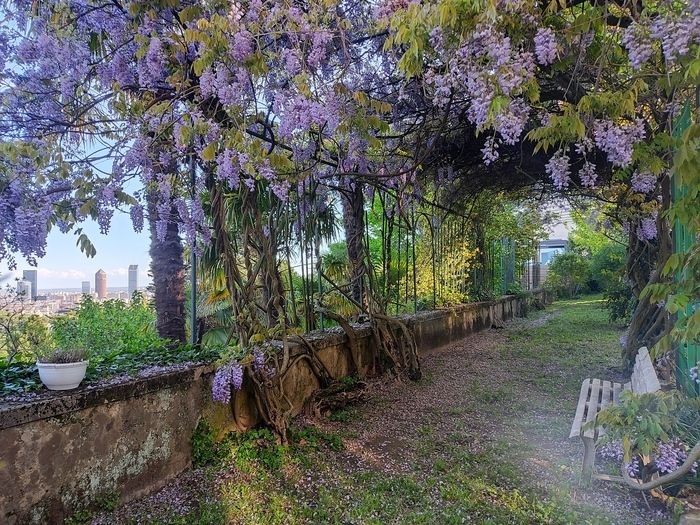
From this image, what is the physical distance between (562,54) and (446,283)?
17.9 feet

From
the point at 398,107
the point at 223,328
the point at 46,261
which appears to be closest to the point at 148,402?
the point at 46,261

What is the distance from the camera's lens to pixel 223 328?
4.79 metres

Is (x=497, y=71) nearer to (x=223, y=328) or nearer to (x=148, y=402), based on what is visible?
(x=148, y=402)

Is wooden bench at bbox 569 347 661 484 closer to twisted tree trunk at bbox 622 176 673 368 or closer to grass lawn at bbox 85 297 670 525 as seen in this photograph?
grass lawn at bbox 85 297 670 525

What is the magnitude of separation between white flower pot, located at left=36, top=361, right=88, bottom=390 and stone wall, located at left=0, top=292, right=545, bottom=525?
6 centimetres

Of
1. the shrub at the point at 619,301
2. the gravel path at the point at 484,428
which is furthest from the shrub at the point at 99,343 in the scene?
the shrub at the point at 619,301

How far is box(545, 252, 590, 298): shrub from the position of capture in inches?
625

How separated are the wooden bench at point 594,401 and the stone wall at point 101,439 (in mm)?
2058

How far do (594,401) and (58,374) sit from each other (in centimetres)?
312

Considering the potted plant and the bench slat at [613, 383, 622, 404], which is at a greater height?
the potted plant

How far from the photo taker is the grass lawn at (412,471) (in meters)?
2.26

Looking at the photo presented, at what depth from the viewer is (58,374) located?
2117 mm

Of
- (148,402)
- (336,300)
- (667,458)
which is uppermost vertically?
(336,300)

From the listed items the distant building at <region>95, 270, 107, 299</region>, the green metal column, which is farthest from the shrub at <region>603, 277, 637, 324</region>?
the distant building at <region>95, 270, 107, 299</region>
